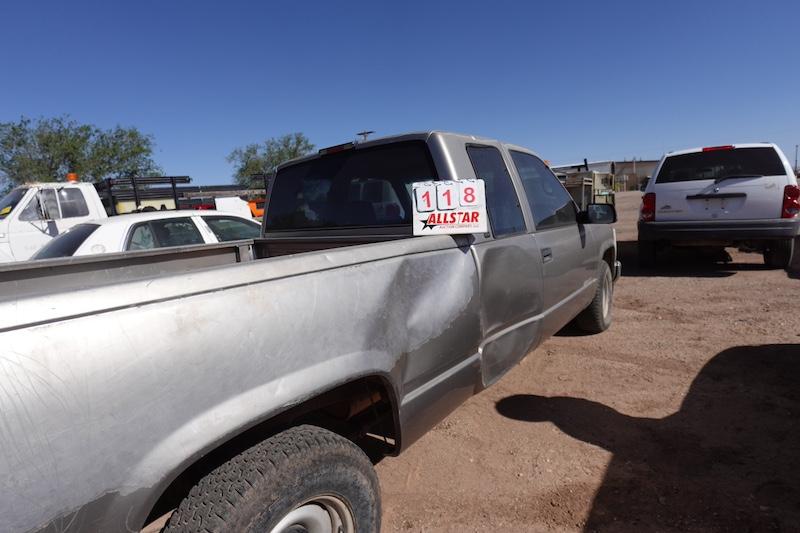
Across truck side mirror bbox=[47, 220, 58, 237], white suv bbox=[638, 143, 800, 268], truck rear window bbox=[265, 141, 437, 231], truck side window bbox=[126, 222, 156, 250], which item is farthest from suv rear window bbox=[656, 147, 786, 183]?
truck side mirror bbox=[47, 220, 58, 237]

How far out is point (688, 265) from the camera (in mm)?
7852

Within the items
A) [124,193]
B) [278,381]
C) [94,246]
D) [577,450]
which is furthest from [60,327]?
[124,193]

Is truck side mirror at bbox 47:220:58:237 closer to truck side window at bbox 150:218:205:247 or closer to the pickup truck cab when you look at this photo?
the pickup truck cab

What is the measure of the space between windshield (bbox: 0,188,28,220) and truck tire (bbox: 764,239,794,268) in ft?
43.0

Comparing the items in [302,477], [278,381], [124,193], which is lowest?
[302,477]

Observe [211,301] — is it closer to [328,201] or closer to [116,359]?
[116,359]

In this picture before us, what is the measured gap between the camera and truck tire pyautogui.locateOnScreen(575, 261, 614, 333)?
4.46 metres

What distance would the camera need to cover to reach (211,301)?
4.11 ft

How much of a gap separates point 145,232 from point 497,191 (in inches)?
195

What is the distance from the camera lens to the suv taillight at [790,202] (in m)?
6.23

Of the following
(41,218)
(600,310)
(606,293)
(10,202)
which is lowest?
(600,310)

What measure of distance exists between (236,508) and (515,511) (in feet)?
5.21

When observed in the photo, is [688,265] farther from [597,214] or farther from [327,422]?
[327,422]

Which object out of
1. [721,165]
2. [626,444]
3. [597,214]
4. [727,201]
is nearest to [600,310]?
[597,214]
